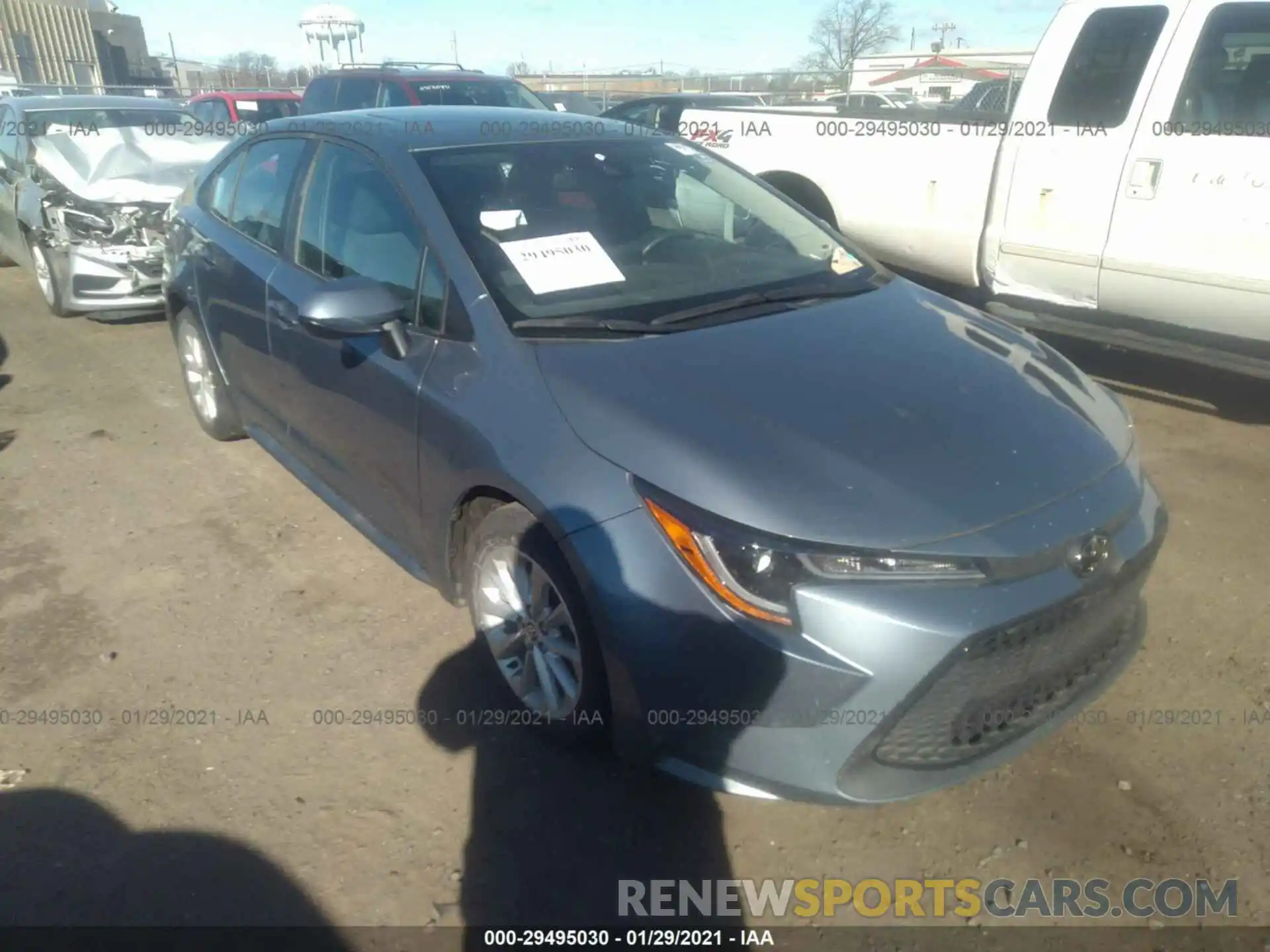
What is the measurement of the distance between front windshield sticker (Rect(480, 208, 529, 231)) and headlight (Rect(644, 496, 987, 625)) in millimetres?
1338

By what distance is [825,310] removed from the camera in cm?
303

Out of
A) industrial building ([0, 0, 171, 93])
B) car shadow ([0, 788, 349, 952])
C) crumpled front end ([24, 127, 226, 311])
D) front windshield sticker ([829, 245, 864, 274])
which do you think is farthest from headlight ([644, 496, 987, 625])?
industrial building ([0, 0, 171, 93])

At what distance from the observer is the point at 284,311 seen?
357 centimetres

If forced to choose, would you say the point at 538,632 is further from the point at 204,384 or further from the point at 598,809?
the point at 204,384

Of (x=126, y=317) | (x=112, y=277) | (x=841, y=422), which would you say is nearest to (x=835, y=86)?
(x=126, y=317)

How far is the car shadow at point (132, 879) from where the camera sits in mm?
2303

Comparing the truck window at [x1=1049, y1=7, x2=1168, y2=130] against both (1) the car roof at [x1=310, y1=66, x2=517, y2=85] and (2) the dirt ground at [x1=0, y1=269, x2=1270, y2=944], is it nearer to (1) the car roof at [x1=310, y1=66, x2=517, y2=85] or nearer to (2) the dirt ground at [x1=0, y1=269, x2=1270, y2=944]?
(2) the dirt ground at [x1=0, y1=269, x2=1270, y2=944]

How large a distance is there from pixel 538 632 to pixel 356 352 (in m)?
1.14

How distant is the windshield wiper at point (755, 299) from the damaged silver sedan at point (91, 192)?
15.8ft

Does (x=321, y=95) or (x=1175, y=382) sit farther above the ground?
(x=321, y=95)

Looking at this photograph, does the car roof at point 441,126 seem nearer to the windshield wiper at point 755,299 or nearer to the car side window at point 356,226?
the car side window at point 356,226

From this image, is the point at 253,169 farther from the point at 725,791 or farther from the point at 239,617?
the point at 725,791

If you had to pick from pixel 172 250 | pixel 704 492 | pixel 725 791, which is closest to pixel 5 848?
pixel 725 791

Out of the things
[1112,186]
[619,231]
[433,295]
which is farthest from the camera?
[1112,186]
